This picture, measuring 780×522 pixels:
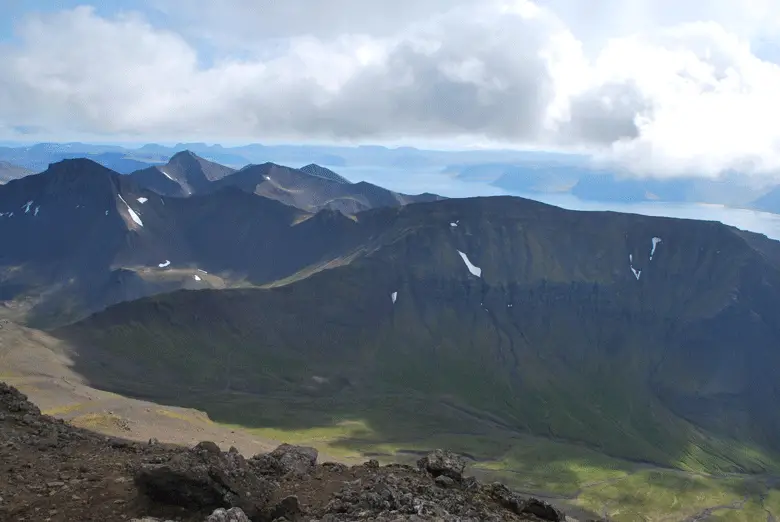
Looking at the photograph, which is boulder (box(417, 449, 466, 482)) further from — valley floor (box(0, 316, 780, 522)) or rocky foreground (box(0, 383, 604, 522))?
valley floor (box(0, 316, 780, 522))

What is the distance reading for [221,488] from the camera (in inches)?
894

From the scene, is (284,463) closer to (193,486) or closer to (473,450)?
(193,486)

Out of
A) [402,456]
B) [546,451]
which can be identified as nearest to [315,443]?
[402,456]

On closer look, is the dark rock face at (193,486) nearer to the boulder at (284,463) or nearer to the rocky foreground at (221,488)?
the rocky foreground at (221,488)

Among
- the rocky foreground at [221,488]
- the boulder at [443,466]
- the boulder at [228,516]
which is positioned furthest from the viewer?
the boulder at [443,466]

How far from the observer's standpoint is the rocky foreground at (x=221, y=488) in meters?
21.9

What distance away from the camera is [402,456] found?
156750 mm

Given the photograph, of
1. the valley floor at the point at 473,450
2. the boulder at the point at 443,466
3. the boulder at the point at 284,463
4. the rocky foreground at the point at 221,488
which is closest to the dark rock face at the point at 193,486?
the rocky foreground at the point at 221,488

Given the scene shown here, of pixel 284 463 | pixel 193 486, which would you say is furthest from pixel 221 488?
pixel 284 463

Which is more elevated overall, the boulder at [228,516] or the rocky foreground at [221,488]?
the boulder at [228,516]

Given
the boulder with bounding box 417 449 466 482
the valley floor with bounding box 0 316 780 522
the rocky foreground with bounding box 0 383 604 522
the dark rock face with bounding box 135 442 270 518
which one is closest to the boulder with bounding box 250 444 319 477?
the rocky foreground with bounding box 0 383 604 522

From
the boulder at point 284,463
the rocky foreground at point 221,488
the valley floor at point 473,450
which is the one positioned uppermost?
the rocky foreground at point 221,488

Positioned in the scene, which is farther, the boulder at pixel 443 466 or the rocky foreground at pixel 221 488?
the boulder at pixel 443 466

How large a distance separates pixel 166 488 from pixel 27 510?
179 inches
